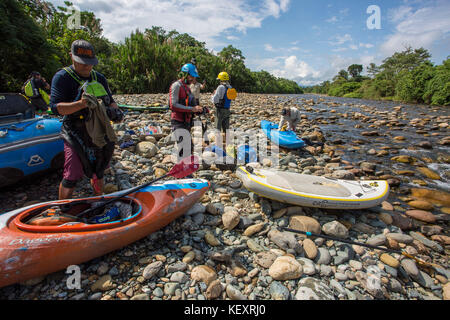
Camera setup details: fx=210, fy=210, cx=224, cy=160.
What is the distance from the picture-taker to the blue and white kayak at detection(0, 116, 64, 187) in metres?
3.01

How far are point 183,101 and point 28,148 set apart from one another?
246 centimetres

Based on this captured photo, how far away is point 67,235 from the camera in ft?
6.79

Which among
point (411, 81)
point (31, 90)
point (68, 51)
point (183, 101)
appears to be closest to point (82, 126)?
point (183, 101)

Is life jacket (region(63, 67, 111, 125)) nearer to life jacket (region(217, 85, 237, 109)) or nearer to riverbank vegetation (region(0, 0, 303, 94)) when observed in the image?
life jacket (region(217, 85, 237, 109))

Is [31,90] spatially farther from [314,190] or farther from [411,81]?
[411,81]

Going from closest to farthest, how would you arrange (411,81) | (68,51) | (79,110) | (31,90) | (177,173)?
(79,110) < (177,173) < (31,90) < (68,51) < (411,81)

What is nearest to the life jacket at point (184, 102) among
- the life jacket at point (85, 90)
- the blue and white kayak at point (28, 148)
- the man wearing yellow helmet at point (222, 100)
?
the life jacket at point (85, 90)

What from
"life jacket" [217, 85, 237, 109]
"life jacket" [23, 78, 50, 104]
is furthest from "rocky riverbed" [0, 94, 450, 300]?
"life jacket" [23, 78, 50, 104]

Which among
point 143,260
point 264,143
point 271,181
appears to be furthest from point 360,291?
point 264,143

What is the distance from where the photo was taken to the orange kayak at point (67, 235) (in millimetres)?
1891

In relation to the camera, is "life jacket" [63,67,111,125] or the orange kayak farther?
"life jacket" [63,67,111,125]

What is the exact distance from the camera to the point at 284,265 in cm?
243

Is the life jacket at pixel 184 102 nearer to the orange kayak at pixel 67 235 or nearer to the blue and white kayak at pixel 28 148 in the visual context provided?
the orange kayak at pixel 67 235

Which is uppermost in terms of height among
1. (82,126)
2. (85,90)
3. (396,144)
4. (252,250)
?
(85,90)
